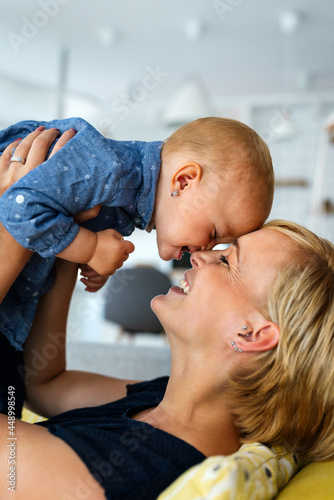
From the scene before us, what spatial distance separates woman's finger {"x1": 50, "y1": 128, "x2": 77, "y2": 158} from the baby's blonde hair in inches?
9.5

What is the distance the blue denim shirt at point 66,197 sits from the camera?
101 centimetres

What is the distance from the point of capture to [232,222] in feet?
3.93

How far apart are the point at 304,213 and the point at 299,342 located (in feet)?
19.3

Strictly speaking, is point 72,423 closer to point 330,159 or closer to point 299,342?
point 299,342

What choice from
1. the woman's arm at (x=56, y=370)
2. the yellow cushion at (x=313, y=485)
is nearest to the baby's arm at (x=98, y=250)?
the woman's arm at (x=56, y=370)

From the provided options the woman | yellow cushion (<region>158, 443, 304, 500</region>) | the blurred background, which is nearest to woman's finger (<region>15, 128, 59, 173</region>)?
the woman

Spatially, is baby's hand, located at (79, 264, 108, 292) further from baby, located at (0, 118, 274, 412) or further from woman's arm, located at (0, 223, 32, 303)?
woman's arm, located at (0, 223, 32, 303)

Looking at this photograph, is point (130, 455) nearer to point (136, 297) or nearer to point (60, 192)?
point (60, 192)

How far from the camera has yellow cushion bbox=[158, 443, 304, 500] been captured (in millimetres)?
685

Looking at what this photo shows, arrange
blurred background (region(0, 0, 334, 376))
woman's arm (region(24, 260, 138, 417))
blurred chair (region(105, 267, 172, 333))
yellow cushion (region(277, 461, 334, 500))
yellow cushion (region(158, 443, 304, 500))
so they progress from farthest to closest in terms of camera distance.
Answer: blurred background (region(0, 0, 334, 376)) → blurred chair (region(105, 267, 172, 333)) → woman's arm (region(24, 260, 138, 417)) → yellow cushion (region(277, 461, 334, 500)) → yellow cushion (region(158, 443, 304, 500))

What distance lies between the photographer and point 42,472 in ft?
2.71

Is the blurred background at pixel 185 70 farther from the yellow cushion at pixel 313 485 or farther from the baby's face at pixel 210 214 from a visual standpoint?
the yellow cushion at pixel 313 485

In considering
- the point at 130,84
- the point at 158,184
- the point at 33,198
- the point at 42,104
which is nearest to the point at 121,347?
the point at 158,184

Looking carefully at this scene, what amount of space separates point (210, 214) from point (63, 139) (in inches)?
14.6
